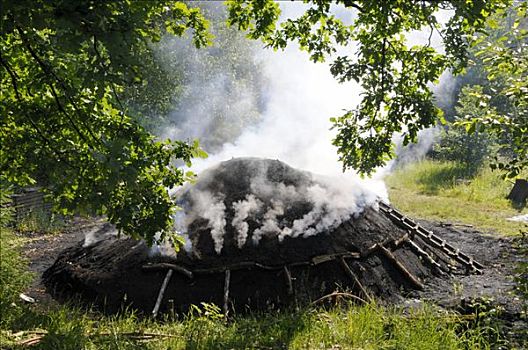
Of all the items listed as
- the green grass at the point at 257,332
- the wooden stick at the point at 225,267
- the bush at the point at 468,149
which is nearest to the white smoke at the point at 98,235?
the wooden stick at the point at 225,267

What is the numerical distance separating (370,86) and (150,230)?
10.0 ft

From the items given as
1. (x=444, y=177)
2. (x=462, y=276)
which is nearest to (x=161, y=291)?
(x=462, y=276)

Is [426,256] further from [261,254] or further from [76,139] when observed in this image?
[76,139]

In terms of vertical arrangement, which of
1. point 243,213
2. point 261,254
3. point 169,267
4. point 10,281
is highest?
point 243,213

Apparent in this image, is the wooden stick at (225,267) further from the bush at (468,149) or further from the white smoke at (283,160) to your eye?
the bush at (468,149)

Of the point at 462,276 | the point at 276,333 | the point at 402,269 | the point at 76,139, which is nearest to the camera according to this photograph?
the point at 76,139

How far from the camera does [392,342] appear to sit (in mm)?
5137

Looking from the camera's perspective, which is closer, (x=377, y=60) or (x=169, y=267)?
(x=377, y=60)

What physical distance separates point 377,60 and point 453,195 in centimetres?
1309

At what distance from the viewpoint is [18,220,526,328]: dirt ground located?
275 inches

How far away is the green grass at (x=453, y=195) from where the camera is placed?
45.0 feet

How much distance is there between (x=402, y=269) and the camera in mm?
7895

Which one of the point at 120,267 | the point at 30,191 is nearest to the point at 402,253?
the point at 120,267

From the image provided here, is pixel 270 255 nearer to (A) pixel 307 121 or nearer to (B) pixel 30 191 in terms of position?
(B) pixel 30 191
